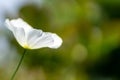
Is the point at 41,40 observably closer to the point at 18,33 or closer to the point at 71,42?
the point at 18,33

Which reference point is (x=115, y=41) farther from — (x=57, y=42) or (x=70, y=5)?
(x=57, y=42)

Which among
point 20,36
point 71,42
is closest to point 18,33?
point 20,36

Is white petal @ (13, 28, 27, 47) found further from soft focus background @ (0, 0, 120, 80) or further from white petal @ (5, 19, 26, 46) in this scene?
soft focus background @ (0, 0, 120, 80)

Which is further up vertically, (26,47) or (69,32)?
(26,47)

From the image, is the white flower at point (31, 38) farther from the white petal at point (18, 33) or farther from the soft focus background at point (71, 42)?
the soft focus background at point (71, 42)

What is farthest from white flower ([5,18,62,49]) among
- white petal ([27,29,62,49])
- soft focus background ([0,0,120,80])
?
soft focus background ([0,0,120,80])

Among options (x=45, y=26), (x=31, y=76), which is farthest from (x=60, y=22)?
(x=31, y=76)

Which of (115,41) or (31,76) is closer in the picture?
(31,76)

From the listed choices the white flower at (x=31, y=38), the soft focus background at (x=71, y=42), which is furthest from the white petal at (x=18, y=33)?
the soft focus background at (x=71, y=42)
